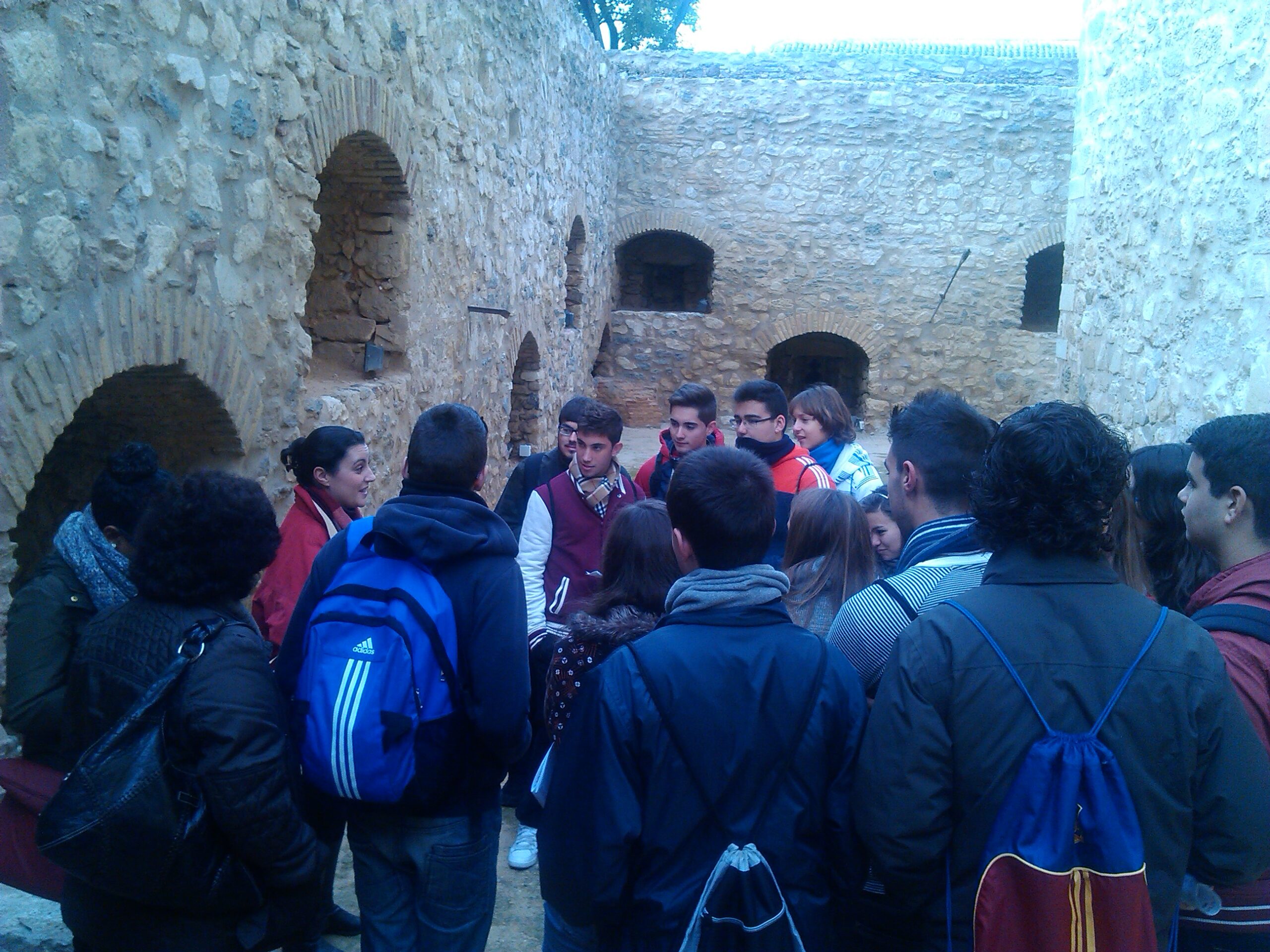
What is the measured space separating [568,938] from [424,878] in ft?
1.09

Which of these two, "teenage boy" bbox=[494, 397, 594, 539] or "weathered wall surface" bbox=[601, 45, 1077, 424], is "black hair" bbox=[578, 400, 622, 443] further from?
"weathered wall surface" bbox=[601, 45, 1077, 424]

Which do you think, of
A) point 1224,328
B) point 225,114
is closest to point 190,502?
point 225,114

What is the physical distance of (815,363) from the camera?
13.9 metres

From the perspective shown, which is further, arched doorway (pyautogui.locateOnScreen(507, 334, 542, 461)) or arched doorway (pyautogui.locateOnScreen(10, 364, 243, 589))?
arched doorway (pyautogui.locateOnScreen(507, 334, 542, 461))

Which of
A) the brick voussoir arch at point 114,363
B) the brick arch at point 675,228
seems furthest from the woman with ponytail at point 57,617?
the brick arch at point 675,228

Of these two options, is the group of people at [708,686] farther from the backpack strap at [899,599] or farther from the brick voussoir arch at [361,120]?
the brick voussoir arch at [361,120]

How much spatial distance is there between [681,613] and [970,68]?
11988mm

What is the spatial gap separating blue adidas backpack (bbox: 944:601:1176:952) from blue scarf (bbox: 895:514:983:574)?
537 millimetres

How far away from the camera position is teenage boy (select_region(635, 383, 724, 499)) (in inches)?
150

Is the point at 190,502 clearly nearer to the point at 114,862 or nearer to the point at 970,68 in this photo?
the point at 114,862

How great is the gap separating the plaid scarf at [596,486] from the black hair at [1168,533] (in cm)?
159

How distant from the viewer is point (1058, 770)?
1.37m

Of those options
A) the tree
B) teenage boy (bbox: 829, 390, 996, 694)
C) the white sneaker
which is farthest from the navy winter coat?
the tree

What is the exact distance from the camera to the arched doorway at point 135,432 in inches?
133
